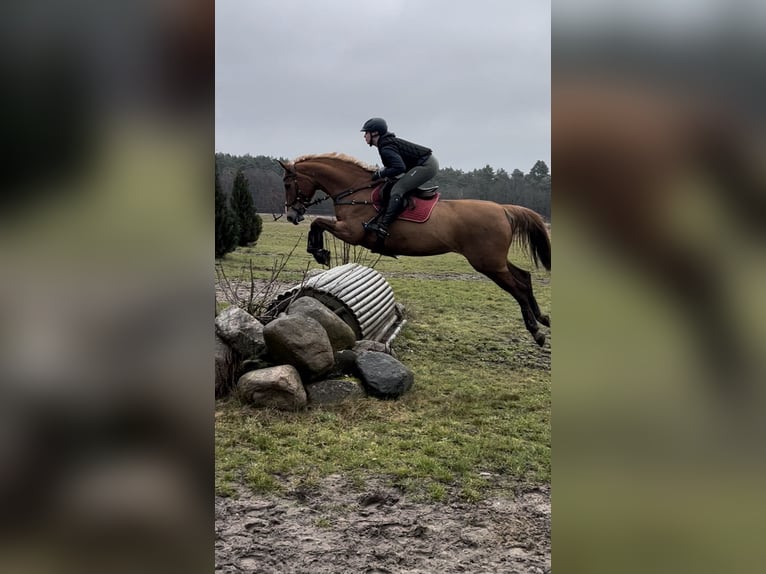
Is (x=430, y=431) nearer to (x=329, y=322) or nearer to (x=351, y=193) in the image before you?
(x=329, y=322)

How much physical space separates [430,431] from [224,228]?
22.2 ft

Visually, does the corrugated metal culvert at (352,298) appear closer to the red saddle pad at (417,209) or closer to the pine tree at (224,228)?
the red saddle pad at (417,209)

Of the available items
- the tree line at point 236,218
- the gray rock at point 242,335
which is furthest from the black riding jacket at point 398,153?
the tree line at point 236,218

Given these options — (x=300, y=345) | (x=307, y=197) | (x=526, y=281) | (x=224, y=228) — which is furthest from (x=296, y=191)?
(x=224, y=228)

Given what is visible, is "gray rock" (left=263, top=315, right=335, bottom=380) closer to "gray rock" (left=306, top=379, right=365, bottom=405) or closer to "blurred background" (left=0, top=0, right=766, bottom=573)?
"gray rock" (left=306, top=379, right=365, bottom=405)

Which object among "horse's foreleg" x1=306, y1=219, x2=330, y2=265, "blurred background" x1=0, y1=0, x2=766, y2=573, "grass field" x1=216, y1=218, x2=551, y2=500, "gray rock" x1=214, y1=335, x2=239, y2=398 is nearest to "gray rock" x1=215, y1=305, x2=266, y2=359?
"gray rock" x1=214, y1=335, x2=239, y2=398

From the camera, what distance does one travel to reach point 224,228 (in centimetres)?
981
